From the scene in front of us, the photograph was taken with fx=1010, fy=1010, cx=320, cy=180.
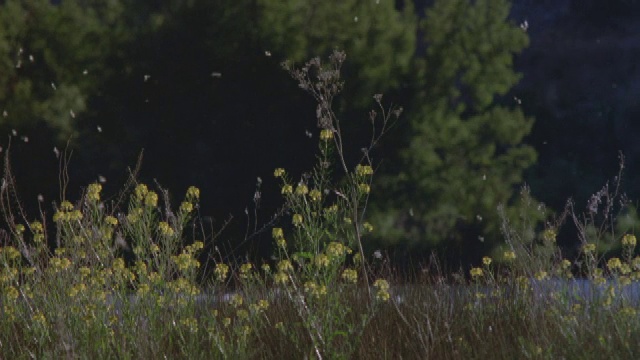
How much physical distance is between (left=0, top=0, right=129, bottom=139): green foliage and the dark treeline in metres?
0.01

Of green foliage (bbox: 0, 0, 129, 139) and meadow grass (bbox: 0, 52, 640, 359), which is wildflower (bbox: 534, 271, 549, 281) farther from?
green foliage (bbox: 0, 0, 129, 139)

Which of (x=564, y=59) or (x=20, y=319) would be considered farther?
(x=564, y=59)

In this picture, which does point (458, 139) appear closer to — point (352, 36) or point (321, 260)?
point (352, 36)

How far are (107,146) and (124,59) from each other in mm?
925

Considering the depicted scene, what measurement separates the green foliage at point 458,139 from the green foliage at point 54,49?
9.99ft

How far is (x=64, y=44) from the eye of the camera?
32.2ft

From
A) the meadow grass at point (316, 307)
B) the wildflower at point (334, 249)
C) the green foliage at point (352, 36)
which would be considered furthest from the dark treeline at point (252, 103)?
the wildflower at point (334, 249)

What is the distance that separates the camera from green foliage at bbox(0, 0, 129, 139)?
9.66 metres

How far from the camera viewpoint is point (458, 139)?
9.86 m

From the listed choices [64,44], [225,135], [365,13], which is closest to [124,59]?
[64,44]

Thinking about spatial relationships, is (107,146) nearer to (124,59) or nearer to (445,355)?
(124,59)

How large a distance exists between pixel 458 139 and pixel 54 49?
4.03 metres

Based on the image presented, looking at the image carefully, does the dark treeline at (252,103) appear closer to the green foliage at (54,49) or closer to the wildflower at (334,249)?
the green foliage at (54,49)

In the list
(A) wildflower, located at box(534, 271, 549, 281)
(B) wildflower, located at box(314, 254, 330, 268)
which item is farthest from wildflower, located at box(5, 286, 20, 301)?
(A) wildflower, located at box(534, 271, 549, 281)
